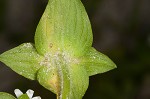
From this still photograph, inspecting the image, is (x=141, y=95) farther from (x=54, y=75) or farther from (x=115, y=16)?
(x=54, y=75)

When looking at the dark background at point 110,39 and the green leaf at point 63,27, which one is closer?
the green leaf at point 63,27

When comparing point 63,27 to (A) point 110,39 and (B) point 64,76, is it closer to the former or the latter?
(B) point 64,76

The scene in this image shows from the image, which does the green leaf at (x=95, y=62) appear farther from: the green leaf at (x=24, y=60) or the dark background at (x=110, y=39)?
the dark background at (x=110, y=39)

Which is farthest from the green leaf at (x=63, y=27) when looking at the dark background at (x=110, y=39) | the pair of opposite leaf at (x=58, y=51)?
the dark background at (x=110, y=39)

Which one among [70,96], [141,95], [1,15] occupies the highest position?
[70,96]

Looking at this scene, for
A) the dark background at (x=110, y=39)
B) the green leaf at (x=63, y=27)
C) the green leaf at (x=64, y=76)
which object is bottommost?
the dark background at (x=110, y=39)

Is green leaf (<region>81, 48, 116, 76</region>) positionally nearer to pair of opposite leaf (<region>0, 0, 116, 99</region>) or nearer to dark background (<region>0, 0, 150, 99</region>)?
pair of opposite leaf (<region>0, 0, 116, 99</region>)

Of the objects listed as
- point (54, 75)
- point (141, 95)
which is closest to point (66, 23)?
point (54, 75)
